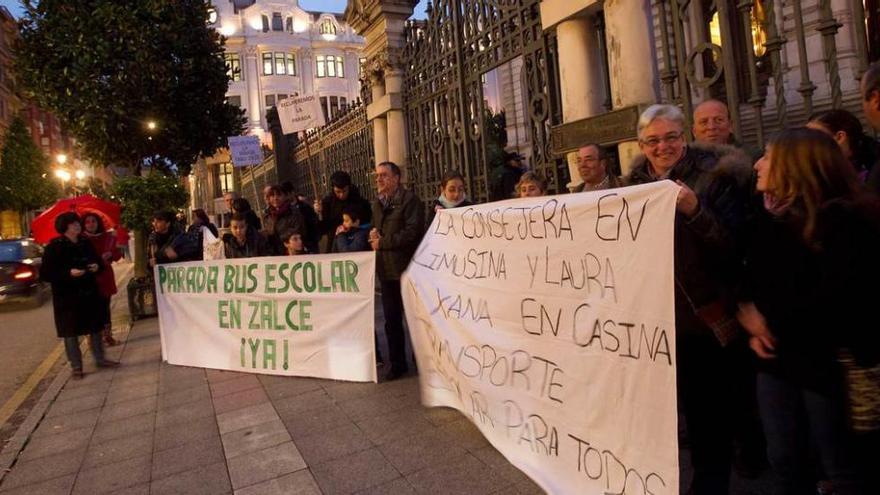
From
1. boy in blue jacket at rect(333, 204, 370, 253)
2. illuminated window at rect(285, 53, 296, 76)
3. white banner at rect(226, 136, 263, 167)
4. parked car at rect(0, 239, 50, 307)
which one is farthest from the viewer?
illuminated window at rect(285, 53, 296, 76)

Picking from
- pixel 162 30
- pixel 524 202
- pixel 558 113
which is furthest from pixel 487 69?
pixel 162 30

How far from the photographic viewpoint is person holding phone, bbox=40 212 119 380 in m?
6.58

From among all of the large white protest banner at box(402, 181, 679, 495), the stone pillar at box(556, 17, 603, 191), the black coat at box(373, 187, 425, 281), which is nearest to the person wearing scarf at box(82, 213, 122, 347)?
the black coat at box(373, 187, 425, 281)

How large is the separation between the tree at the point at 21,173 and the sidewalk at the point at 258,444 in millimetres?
38454

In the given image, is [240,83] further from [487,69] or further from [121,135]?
[487,69]

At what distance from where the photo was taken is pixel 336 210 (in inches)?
255

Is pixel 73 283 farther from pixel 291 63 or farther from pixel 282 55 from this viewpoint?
pixel 291 63

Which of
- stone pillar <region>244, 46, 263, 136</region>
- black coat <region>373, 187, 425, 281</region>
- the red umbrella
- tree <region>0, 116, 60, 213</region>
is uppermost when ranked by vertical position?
stone pillar <region>244, 46, 263, 136</region>

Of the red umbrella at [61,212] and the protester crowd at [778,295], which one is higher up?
the red umbrella at [61,212]

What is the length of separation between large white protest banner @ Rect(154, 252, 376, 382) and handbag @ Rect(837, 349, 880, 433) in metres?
3.62

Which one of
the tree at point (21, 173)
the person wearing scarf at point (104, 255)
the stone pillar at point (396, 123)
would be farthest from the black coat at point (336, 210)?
the tree at point (21, 173)

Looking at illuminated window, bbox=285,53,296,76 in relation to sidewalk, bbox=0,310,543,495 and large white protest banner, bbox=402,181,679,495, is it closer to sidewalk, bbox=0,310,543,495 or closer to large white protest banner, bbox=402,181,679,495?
sidewalk, bbox=0,310,543,495

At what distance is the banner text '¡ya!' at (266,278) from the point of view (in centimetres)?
541

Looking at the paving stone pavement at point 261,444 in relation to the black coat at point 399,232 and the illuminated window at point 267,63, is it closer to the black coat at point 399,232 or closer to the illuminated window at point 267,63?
the black coat at point 399,232
